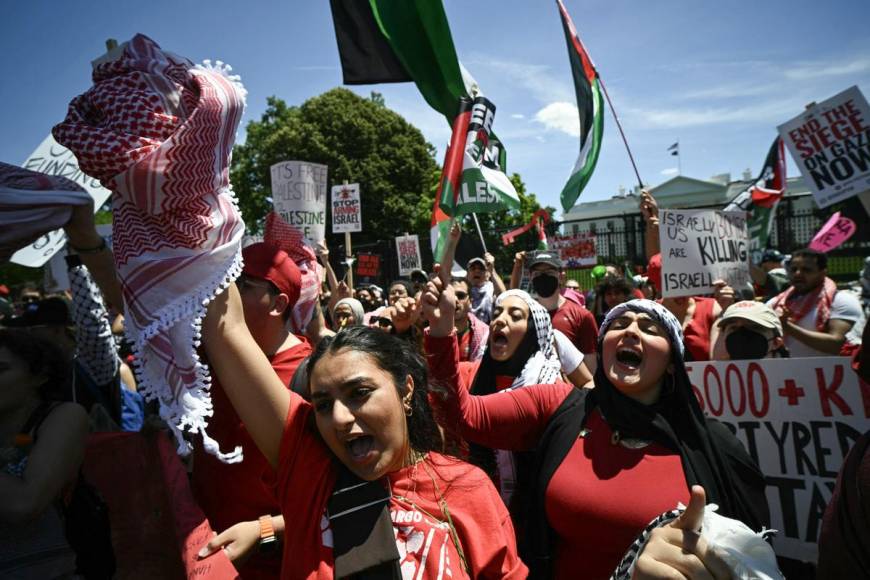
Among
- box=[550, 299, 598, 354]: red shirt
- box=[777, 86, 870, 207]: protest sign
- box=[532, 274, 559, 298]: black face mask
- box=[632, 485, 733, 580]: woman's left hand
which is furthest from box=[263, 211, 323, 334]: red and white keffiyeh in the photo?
box=[777, 86, 870, 207]: protest sign

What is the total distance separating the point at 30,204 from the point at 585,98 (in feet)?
14.4

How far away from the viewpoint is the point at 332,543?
155 cm

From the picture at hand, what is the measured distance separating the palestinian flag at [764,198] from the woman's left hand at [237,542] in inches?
343

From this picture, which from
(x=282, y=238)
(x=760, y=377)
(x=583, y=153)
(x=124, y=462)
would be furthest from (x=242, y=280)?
(x=583, y=153)

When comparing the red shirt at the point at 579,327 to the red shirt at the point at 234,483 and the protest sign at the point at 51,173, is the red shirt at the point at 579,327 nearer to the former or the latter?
the red shirt at the point at 234,483

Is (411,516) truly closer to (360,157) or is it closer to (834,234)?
(834,234)

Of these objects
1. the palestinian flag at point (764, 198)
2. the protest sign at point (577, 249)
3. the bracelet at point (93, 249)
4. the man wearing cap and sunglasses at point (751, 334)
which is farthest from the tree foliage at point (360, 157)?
the bracelet at point (93, 249)

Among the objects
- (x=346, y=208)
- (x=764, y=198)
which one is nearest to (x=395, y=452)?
(x=346, y=208)

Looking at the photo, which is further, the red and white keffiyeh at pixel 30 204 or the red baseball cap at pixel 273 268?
the red baseball cap at pixel 273 268

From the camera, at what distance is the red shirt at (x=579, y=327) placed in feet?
16.3

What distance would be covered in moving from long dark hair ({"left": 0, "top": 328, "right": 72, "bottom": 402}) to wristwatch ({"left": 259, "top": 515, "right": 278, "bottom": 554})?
3.46 feet

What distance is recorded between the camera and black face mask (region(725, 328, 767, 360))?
132 inches

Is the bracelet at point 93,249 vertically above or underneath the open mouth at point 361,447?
above

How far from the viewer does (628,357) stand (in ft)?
7.66
